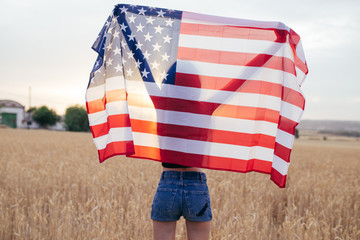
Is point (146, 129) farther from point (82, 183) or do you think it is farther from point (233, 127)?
point (82, 183)

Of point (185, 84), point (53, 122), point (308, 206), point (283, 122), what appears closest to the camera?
point (185, 84)

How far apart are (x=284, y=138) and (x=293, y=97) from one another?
40cm

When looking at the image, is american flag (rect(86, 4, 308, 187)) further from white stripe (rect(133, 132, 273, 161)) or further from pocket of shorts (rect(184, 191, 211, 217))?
pocket of shorts (rect(184, 191, 211, 217))

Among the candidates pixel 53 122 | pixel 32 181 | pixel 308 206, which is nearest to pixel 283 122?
pixel 308 206

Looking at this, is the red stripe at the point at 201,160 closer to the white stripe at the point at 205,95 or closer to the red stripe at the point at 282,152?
the red stripe at the point at 282,152

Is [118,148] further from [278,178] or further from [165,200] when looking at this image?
[278,178]

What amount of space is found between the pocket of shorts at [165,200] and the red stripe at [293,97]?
1.42 meters

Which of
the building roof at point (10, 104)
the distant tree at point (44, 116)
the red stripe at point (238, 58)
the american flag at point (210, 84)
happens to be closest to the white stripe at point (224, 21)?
the american flag at point (210, 84)

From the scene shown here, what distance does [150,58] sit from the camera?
9.68 feet

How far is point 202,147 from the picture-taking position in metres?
2.83

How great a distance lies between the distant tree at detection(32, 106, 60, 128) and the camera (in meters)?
75.9

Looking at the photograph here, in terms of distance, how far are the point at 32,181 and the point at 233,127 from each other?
515cm

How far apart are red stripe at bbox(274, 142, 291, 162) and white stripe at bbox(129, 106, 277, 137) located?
12 cm

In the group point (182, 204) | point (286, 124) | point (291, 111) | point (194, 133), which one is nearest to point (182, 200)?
point (182, 204)
